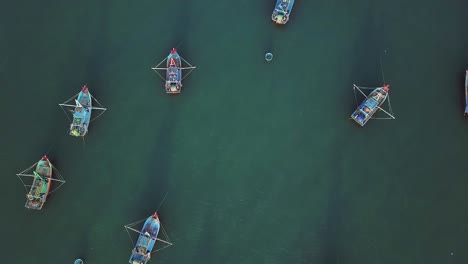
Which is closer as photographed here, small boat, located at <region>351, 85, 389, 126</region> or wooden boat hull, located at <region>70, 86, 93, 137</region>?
small boat, located at <region>351, 85, 389, 126</region>

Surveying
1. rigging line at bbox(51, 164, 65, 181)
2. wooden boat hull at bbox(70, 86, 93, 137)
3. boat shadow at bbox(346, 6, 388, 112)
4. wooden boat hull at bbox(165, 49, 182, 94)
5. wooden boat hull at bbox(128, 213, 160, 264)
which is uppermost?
boat shadow at bbox(346, 6, 388, 112)

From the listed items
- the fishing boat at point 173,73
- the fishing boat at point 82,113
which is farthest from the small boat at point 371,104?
the fishing boat at point 82,113

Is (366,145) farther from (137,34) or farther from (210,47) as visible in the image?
(137,34)

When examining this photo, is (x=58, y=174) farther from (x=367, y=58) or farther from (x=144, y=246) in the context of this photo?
(x=367, y=58)

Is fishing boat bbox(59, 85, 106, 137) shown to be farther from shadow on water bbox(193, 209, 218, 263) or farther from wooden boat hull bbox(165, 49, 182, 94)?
shadow on water bbox(193, 209, 218, 263)

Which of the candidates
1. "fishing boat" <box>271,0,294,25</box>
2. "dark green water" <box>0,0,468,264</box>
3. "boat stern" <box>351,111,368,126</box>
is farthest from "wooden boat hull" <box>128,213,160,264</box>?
"fishing boat" <box>271,0,294,25</box>
